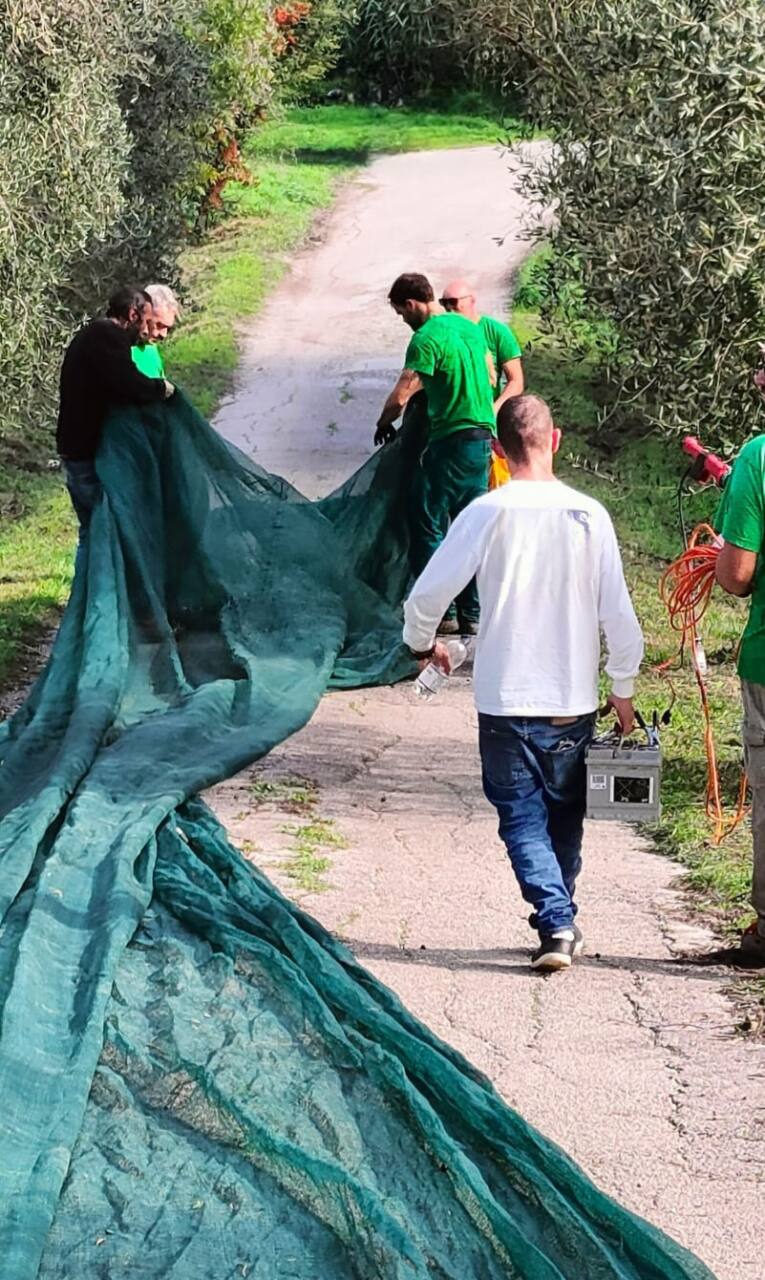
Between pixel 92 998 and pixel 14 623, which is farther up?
pixel 92 998

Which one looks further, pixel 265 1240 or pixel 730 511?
pixel 730 511

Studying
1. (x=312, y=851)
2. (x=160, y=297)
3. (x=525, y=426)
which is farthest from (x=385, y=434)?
(x=525, y=426)

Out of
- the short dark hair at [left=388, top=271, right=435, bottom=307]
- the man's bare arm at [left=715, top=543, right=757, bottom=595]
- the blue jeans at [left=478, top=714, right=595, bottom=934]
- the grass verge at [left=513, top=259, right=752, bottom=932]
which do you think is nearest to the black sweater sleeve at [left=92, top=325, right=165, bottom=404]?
the short dark hair at [left=388, top=271, right=435, bottom=307]

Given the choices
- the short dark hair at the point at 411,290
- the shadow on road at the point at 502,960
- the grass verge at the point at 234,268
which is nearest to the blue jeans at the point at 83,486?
the grass verge at the point at 234,268

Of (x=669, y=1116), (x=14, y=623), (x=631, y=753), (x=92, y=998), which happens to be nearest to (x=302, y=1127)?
(x=92, y=998)

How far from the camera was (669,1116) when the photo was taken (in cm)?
488

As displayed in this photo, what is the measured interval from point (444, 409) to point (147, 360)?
5.25 feet

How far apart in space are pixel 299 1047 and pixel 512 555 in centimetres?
179

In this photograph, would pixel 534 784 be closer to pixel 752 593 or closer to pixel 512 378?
pixel 752 593

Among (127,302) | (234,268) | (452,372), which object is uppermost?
(127,302)

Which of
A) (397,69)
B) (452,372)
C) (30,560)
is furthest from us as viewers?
(397,69)

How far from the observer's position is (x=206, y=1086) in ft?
14.4

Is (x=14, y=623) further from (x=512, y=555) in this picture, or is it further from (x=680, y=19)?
(x=512, y=555)

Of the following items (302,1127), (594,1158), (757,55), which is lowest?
(594,1158)
